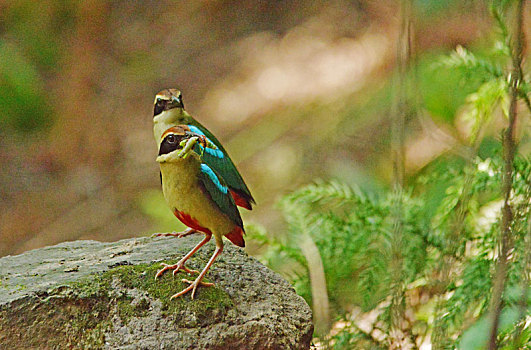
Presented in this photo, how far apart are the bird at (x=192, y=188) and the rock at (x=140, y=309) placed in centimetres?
6

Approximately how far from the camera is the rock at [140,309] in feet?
6.01

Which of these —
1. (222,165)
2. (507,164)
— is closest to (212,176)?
(222,165)

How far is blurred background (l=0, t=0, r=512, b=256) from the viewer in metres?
5.53

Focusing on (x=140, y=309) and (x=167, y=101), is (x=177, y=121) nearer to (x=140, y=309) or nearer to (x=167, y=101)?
(x=167, y=101)

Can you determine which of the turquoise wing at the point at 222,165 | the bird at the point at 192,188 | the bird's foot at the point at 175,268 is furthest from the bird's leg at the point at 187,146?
the bird's foot at the point at 175,268

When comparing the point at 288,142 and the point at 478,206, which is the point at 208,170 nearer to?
the point at 478,206

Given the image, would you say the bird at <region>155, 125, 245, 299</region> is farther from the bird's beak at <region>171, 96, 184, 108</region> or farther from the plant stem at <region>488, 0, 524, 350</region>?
the plant stem at <region>488, 0, 524, 350</region>

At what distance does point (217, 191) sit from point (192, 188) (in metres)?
0.08

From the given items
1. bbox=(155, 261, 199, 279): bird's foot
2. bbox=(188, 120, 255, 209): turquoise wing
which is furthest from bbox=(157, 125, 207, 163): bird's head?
bbox=(155, 261, 199, 279): bird's foot

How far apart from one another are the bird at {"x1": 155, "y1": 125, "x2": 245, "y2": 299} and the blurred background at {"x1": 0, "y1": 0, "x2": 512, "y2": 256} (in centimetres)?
310

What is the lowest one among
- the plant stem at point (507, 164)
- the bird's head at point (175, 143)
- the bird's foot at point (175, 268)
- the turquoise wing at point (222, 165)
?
the plant stem at point (507, 164)

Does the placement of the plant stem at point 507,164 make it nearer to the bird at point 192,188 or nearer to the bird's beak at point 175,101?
the bird at point 192,188

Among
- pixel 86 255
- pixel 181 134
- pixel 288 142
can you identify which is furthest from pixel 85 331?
pixel 288 142

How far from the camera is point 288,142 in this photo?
5.82 m
